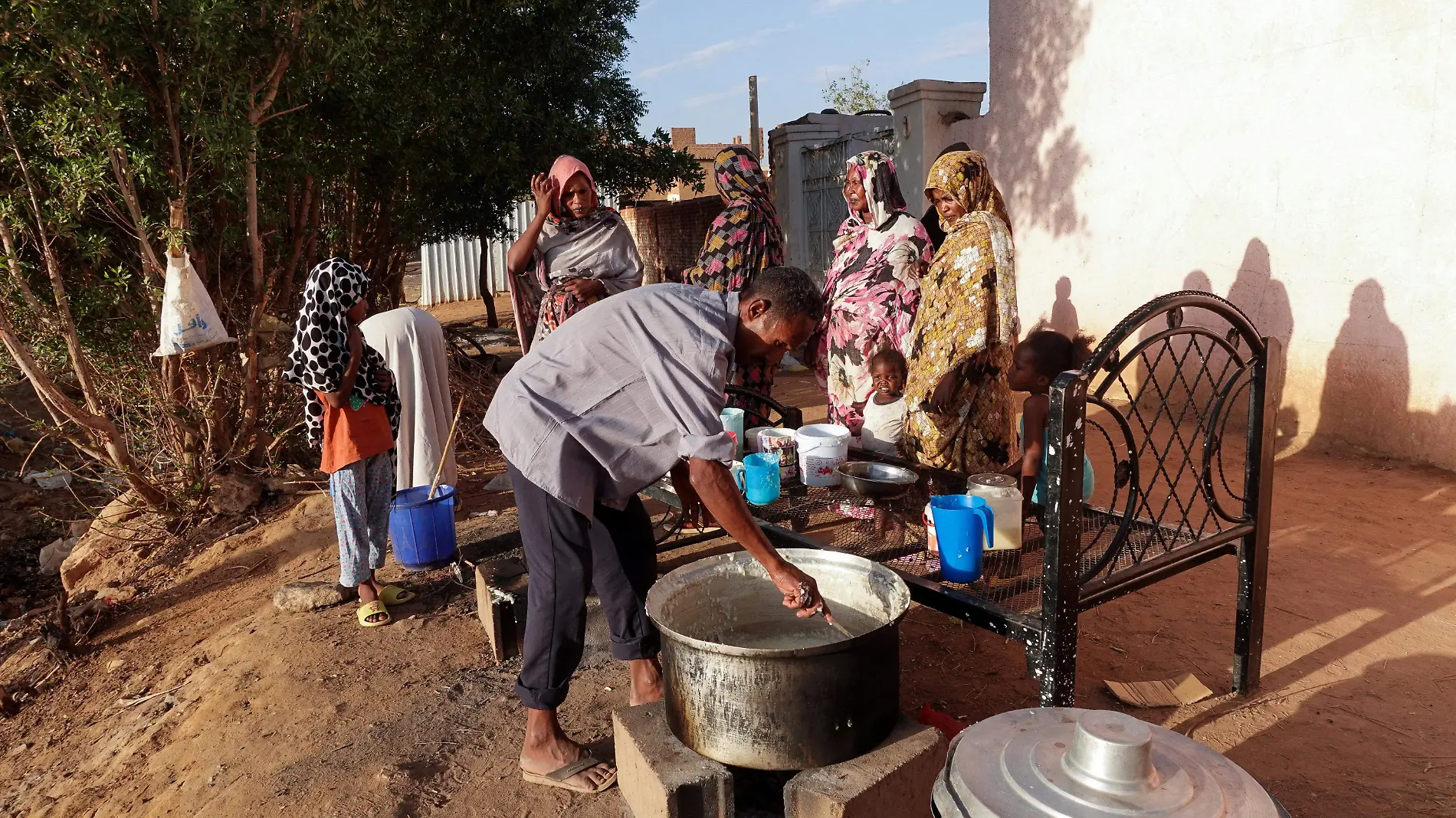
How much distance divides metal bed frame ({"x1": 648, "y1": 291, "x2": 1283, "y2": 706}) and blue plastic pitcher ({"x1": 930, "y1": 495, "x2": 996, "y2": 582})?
0.05 meters

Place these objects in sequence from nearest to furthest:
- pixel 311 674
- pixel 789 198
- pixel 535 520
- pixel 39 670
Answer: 1. pixel 535 520
2. pixel 311 674
3. pixel 39 670
4. pixel 789 198

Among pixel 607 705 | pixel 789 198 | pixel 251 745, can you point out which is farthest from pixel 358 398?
pixel 789 198

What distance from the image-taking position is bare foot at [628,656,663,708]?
9.14 ft

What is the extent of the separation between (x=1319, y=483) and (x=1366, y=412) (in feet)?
2.51

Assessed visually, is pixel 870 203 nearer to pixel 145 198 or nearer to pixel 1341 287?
pixel 1341 287

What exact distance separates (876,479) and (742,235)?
227 cm

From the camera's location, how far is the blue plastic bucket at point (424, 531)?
12.6 ft

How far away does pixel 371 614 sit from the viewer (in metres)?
3.90

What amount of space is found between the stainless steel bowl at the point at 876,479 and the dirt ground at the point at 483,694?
72cm

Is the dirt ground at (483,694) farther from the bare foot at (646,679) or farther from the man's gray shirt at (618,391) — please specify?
the man's gray shirt at (618,391)

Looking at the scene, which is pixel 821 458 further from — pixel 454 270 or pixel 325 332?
pixel 454 270

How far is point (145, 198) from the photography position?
A: 5051mm

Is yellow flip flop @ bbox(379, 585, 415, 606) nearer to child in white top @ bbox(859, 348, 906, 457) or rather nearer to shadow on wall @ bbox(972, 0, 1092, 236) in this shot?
child in white top @ bbox(859, 348, 906, 457)

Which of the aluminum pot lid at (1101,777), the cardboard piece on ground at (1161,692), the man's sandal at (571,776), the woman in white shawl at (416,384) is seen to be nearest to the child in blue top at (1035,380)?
the cardboard piece on ground at (1161,692)
